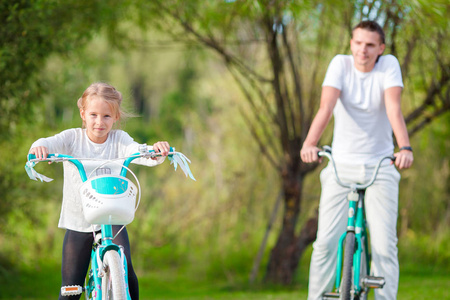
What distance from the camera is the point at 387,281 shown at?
12.1 ft

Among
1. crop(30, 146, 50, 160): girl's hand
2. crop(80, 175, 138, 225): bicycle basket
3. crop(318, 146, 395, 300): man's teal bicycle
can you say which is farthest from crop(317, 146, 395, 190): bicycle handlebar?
crop(30, 146, 50, 160): girl's hand

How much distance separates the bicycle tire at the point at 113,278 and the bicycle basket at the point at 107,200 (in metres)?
0.16

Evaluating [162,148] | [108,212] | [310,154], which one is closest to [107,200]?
[108,212]

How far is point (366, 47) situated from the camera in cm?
366

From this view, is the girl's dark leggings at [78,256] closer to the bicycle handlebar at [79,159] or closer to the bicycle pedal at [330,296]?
the bicycle handlebar at [79,159]

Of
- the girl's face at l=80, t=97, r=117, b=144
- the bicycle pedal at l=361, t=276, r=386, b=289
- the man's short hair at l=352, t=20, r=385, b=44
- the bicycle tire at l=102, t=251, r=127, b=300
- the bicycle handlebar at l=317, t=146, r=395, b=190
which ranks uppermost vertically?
the man's short hair at l=352, t=20, r=385, b=44

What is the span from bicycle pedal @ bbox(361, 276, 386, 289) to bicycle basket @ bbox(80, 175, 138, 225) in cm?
166

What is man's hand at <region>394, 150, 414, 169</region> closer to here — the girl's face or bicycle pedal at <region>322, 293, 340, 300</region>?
bicycle pedal at <region>322, 293, 340, 300</region>

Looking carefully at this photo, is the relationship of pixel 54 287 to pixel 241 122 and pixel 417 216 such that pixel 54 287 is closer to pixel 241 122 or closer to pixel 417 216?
pixel 241 122

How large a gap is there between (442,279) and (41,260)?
516 centimetres

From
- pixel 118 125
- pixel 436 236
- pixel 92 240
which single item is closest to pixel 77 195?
pixel 92 240

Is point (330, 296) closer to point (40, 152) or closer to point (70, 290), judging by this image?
point (70, 290)

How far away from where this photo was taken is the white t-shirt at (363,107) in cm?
368

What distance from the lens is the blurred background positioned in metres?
5.80
